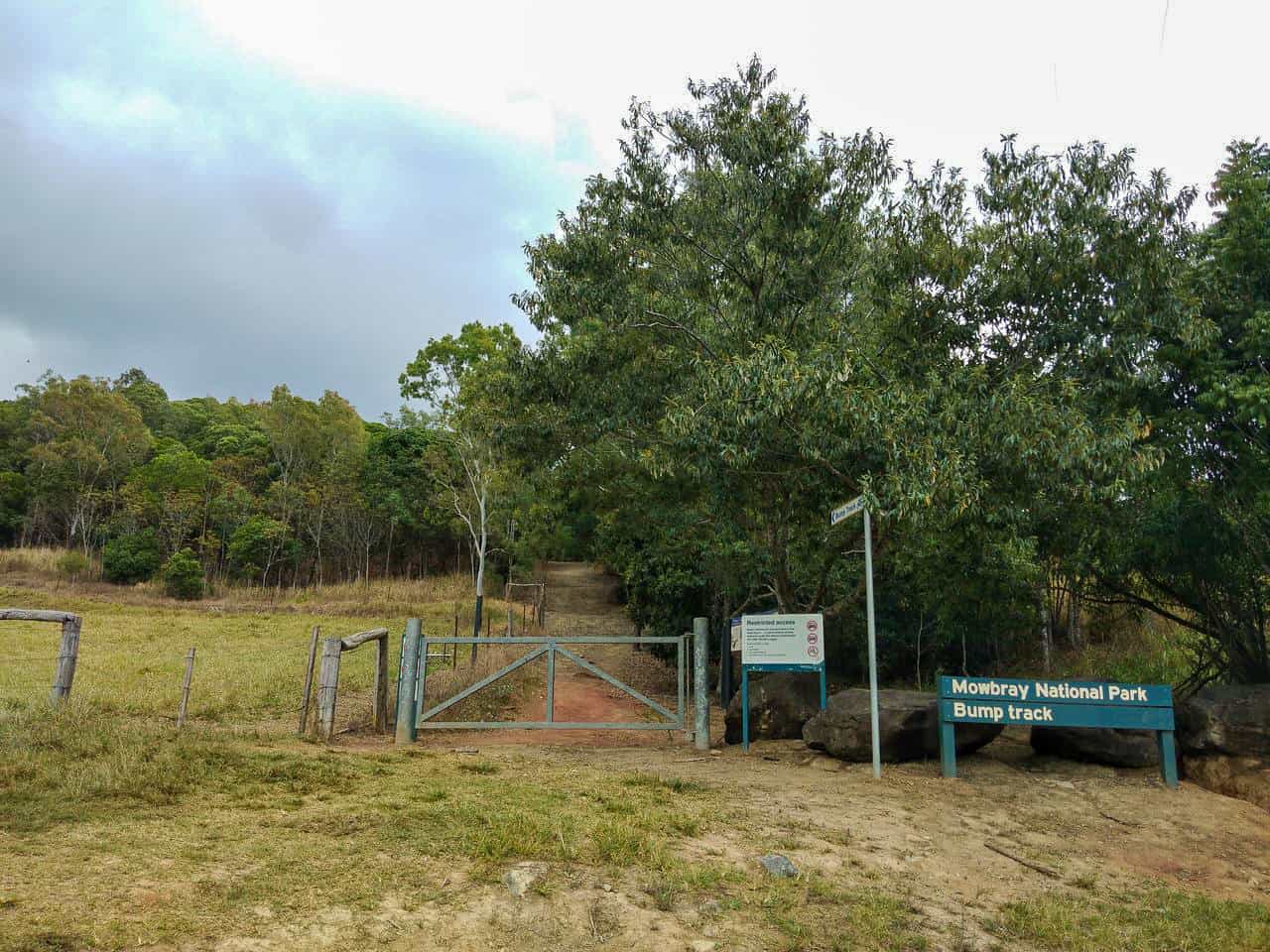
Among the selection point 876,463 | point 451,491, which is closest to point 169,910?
point 876,463

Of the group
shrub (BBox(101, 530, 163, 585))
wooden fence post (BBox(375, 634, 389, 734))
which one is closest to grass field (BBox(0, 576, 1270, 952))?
wooden fence post (BBox(375, 634, 389, 734))

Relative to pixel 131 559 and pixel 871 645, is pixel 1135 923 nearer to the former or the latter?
pixel 871 645

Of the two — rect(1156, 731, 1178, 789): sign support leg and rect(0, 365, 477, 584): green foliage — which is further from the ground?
rect(0, 365, 477, 584): green foliage

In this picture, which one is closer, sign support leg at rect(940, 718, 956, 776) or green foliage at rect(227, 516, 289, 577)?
sign support leg at rect(940, 718, 956, 776)

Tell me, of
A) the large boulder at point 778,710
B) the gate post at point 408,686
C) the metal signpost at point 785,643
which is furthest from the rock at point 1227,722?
the gate post at point 408,686

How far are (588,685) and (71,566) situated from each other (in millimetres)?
29387

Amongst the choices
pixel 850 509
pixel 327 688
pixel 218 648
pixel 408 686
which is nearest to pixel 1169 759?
pixel 850 509

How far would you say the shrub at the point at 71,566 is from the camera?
35719mm

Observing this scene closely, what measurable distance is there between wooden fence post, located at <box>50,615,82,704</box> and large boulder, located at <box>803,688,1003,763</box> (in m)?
9.12

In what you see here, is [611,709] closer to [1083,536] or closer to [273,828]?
[1083,536]

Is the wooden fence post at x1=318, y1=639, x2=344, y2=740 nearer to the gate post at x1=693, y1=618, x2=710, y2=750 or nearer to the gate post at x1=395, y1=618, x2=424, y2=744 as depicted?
the gate post at x1=395, y1=618, x2=424, y2=744

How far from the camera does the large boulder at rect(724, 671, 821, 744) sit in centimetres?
1091

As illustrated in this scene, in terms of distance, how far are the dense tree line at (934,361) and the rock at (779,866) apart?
389cm

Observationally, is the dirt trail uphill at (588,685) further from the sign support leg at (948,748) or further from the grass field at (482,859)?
the sign support leg at (948,748)
